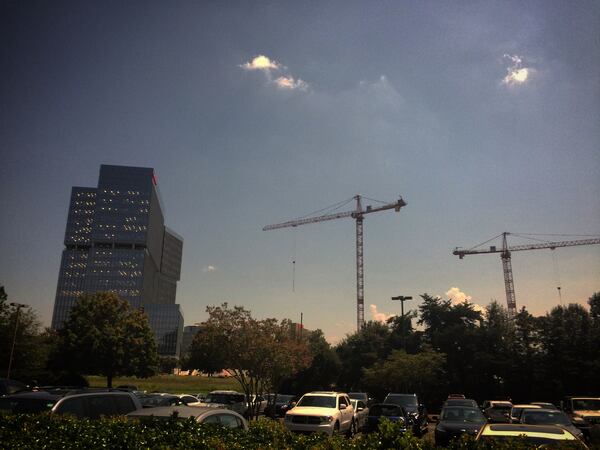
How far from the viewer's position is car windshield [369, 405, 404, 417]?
728 inches

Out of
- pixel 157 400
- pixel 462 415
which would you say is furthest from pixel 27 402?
pixel 462 415

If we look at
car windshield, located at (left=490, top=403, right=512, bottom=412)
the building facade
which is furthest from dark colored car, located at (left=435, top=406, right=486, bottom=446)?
the building facade

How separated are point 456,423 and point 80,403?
11710 millimetres

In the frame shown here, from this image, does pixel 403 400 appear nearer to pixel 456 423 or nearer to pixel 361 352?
pixel 456 423

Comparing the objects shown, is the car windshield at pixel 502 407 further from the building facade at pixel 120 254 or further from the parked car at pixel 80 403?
the building facade at pixel 120 254

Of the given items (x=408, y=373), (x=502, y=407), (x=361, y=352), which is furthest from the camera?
(x=361, y=352)

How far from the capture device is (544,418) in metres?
15.2

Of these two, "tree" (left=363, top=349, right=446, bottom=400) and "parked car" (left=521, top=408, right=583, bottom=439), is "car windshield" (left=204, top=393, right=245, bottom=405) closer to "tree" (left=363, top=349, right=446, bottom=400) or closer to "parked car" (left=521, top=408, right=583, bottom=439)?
"parked car" (left=521, top=408, right=583, bottom=439)

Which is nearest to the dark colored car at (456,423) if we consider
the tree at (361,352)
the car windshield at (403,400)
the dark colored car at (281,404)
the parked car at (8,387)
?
the car windshield at (403,400)

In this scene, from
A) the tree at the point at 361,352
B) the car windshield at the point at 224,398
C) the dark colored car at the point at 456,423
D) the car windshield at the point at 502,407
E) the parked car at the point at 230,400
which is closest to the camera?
the dark colored car at the point at 456,423

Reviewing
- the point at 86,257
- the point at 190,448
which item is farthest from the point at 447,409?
the point at 86,257

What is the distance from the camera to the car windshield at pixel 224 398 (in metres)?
26.8

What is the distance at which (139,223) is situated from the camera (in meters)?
192

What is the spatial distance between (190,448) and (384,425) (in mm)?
2598
